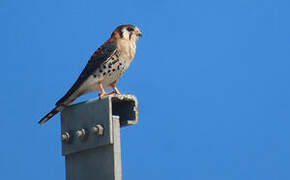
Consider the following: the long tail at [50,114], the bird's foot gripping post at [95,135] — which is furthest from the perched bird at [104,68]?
the bird's foot gripping post at [95,135]

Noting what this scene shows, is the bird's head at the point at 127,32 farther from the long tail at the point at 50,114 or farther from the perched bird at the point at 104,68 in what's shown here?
the long tail at the point at 50,114

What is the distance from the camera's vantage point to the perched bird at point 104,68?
21.0 feet

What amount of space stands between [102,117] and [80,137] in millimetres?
302

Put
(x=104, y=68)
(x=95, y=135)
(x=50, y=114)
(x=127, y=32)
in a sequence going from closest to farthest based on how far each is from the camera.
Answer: (x=95, y=135) → (x=50, y=114) → (x=104, y=68) → (x=127, y=32)

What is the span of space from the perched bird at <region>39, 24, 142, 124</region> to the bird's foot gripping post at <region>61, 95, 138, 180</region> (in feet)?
2.76

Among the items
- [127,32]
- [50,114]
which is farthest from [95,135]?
[127,32]

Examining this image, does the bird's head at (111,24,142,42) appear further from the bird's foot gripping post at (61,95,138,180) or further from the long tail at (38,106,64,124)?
the bird's foot gripping post at (61,95,138,180)

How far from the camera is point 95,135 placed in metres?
4.95

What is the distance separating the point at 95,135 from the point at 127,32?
240cm

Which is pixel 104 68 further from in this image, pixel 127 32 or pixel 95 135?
pixel 95 135

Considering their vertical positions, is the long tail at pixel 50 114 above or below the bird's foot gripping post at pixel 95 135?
above

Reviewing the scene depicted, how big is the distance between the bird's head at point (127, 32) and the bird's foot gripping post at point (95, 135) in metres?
1.62

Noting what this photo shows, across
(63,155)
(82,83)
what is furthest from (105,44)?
(63,155)

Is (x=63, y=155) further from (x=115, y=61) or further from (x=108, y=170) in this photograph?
(x=115, y=61)
